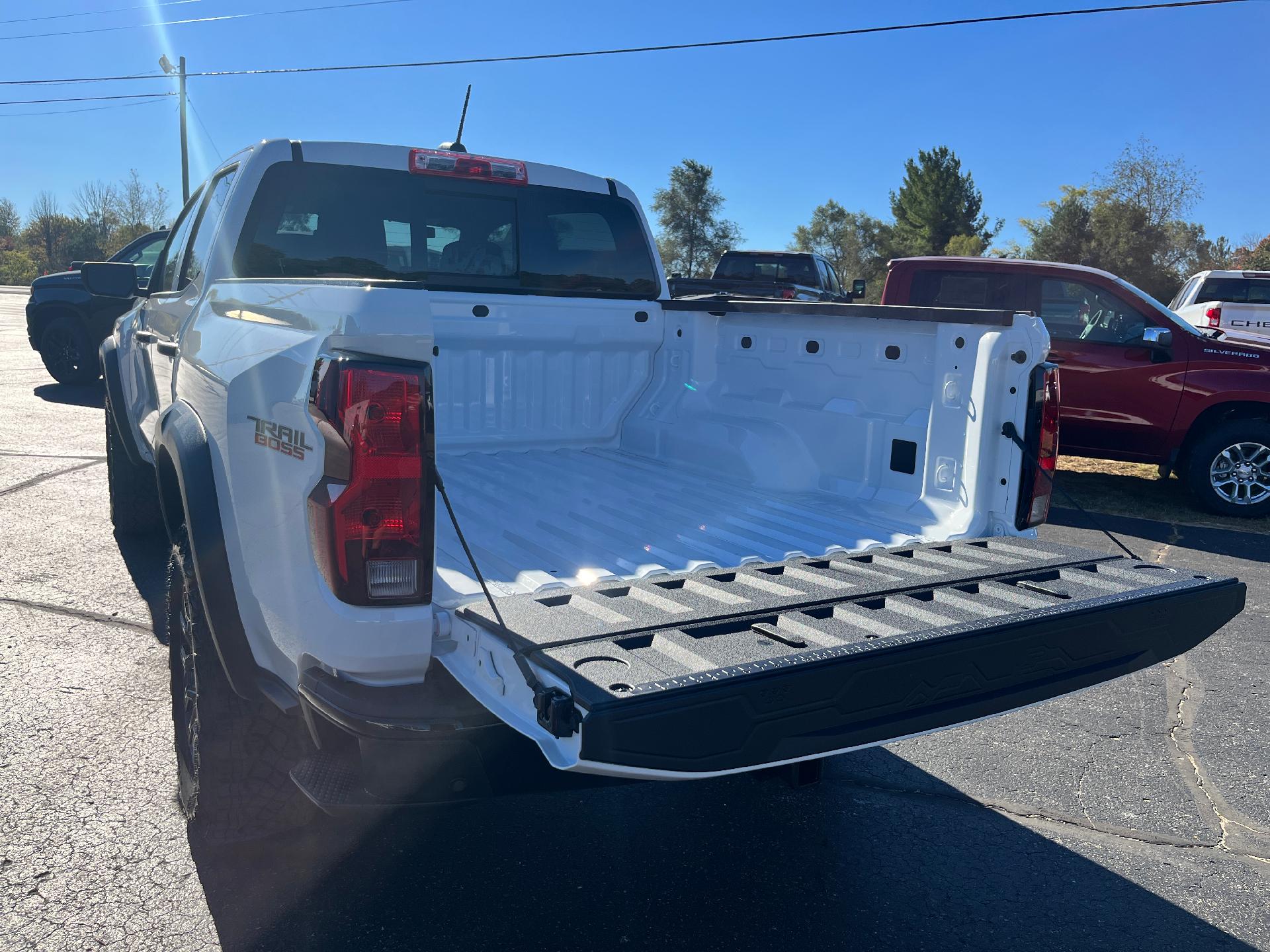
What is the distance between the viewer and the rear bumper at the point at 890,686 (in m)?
1.77

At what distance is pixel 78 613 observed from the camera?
484 centimetres

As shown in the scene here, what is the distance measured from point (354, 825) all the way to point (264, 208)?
7.19 ft

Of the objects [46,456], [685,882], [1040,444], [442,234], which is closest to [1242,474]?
[1040,444]

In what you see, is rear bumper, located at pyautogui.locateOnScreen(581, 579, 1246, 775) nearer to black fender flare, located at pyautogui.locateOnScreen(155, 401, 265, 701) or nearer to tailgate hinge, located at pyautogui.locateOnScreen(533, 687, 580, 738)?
tailgate hinge, located at pyautogui.locateOnScreen(533, 687, 580, 738)

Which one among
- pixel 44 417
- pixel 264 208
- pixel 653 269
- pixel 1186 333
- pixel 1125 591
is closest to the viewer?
pixel 1125 591

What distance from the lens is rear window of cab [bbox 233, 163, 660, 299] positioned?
370 centimetres

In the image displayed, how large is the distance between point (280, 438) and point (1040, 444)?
2.20 m

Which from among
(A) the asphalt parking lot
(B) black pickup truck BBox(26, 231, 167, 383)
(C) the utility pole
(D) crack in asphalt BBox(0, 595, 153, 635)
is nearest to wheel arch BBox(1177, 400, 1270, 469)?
(A) the asphalt parking lot

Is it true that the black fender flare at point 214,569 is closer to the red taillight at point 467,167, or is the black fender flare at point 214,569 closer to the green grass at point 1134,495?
the red taillight at point 467,167

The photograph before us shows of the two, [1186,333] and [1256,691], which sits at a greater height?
[1186,333]

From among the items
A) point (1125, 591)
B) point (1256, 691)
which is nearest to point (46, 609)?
point (1125, 591)

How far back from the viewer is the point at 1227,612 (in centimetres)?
266

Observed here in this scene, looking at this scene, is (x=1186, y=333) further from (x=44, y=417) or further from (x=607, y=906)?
(x=44, y=417)

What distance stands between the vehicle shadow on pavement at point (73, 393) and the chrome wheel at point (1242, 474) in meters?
11.2
